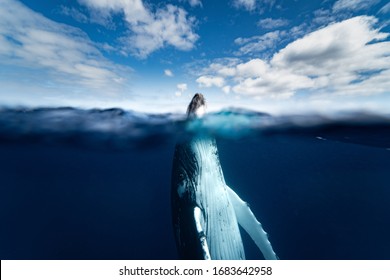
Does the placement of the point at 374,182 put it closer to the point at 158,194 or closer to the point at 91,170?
the point at 158,194

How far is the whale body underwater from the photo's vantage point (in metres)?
4.18

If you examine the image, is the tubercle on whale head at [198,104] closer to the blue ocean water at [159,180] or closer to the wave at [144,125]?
the blue ocean water at [159,180]

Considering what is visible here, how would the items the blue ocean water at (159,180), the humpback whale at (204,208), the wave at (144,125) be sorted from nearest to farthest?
the humpback whale at (204,208)
the wave at (144,125)
the blue ocean water at (159,180)

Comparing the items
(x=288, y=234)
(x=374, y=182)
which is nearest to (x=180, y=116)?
(x=288, y=234)

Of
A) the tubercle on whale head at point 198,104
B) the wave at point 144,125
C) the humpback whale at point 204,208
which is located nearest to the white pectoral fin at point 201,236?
the humpback whale at point 204,208

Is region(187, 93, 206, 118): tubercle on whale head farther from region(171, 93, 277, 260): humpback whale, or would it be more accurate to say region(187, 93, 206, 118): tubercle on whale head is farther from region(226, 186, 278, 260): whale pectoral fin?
region(226, 186, 278, 260): whale pectoral fin

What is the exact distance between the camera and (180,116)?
35.0ft

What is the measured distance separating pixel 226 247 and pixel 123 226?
40.2 m

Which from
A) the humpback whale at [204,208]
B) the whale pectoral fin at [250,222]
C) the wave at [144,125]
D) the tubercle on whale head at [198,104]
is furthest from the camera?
the wave at [144,125]

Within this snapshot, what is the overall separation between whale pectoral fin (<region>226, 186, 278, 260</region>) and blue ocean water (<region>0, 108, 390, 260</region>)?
243 cm

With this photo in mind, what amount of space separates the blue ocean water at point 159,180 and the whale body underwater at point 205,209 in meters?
1.67

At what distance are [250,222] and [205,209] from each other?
1.55 m

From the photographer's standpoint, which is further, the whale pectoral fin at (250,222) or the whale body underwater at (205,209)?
the whale pectoral fin at (250,222)

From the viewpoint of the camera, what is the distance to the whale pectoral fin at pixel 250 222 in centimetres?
506
